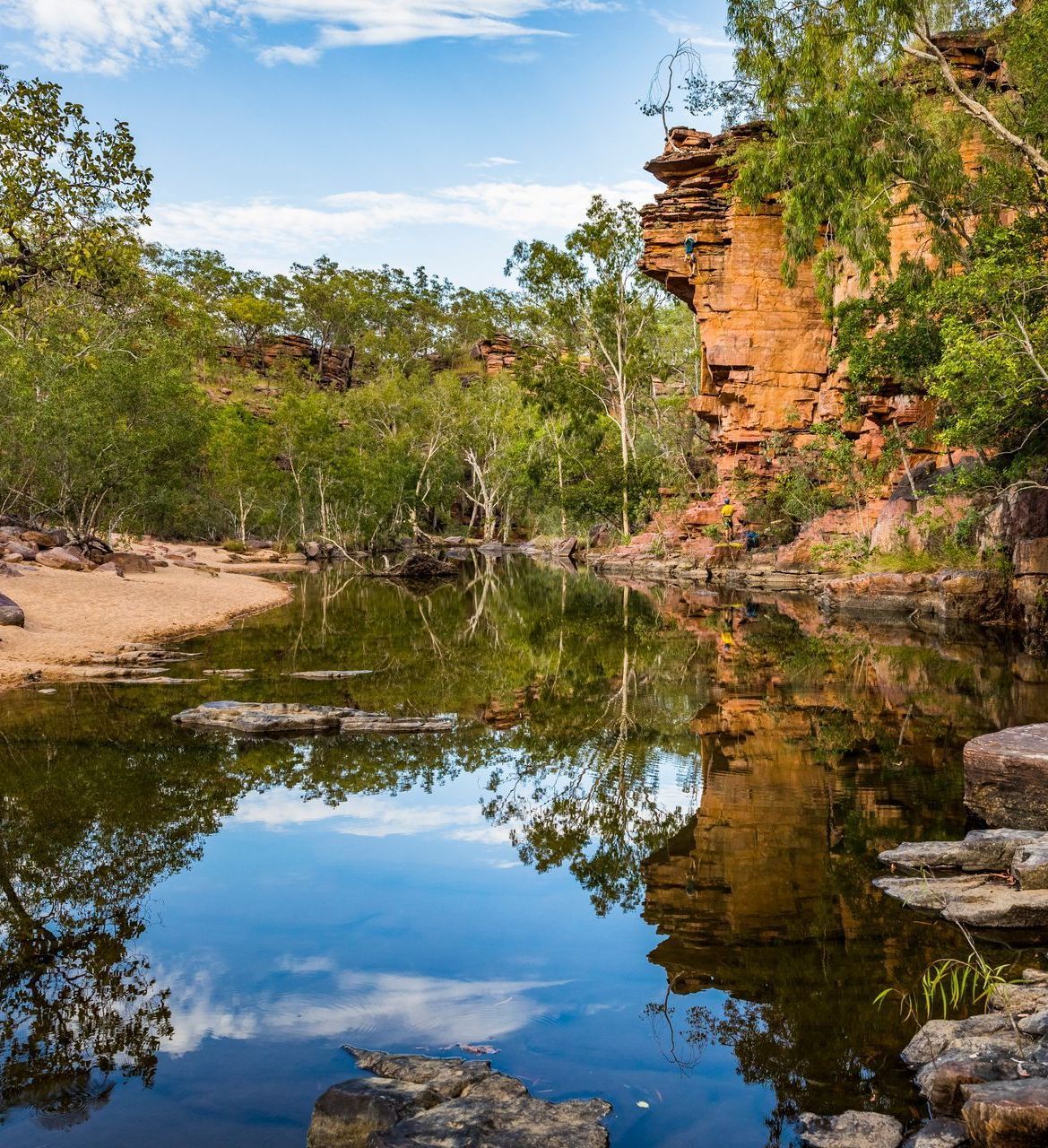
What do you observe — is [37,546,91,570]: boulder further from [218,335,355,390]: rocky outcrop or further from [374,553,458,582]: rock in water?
[218,335,355,390]: rocky outcrop

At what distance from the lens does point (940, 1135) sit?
141 inches

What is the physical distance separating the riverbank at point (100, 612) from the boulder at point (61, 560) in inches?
27.3

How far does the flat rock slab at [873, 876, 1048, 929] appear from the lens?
5.77 metres

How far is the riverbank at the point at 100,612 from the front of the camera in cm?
1498

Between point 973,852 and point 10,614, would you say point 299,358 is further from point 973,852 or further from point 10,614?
point 973,852

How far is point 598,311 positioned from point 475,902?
139 feet

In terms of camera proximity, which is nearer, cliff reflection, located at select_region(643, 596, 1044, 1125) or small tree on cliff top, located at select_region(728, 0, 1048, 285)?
cliff reflection, located at select_region(643, 596, 1044, 1125)

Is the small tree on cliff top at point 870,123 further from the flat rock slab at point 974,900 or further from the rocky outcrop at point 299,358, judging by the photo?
the rocky outcrop at point 299,358

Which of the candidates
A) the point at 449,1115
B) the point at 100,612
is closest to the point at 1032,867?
the point at 449,1115

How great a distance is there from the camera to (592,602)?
28109 millimetres

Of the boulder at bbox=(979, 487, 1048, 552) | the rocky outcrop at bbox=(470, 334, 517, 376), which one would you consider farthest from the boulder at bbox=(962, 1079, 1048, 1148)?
the rocky outcrop at bbox=(470, 334, 517, 376)

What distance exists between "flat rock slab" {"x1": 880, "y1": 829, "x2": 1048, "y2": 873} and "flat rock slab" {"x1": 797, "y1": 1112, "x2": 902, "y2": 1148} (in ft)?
10.2

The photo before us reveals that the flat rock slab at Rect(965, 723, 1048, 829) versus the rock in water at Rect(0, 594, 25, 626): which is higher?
the rock in water at Rect(0, 594, 25, 626)

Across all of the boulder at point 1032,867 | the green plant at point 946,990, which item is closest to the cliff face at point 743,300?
the boulder at point 1032,867
